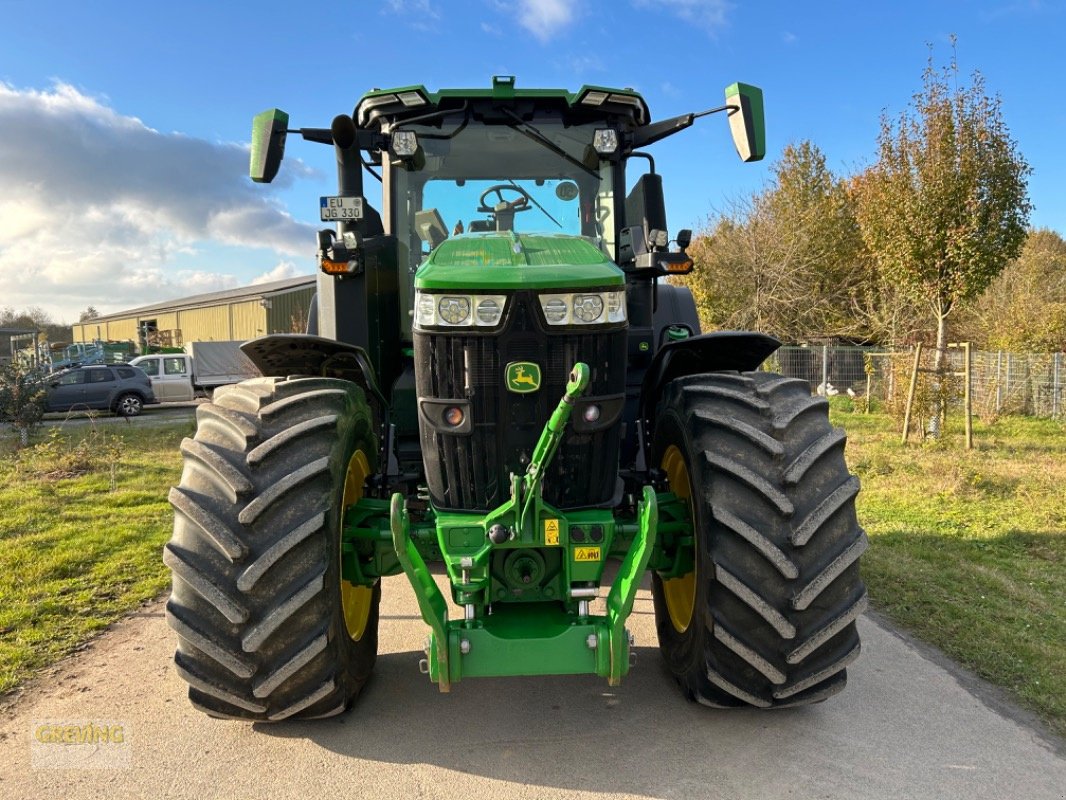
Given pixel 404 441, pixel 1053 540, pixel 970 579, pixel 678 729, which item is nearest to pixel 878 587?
pixel 970 579

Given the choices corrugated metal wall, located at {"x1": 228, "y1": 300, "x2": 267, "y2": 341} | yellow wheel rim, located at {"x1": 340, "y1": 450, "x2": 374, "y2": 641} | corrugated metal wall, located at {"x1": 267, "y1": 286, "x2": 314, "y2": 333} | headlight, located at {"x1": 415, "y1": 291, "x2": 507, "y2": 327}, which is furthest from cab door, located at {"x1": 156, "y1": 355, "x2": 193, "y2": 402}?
headlight, located at {"x1": 415, "y1": 291, "x2": 507, "y2": 327}

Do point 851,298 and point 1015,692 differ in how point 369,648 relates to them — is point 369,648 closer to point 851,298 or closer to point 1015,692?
point 1015,692

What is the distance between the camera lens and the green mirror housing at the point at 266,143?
146 inches

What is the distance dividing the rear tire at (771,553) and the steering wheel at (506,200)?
1799mm

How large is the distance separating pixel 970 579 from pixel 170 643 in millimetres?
5148

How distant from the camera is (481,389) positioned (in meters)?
3.01

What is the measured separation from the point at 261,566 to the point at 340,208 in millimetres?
1920

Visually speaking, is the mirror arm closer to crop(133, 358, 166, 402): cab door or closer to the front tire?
the front tire

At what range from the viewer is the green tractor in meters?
2.76

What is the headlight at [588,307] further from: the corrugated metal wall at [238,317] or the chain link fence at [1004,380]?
the corrugated metal wall at [238,317]

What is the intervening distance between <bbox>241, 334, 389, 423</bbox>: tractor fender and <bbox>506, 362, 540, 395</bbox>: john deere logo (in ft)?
2.85

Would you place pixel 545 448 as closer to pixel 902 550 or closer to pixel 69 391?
pixel 902 550

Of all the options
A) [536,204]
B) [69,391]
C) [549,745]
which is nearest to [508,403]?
[549,745]

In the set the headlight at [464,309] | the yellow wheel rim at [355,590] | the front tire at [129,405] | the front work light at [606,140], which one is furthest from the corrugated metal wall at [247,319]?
the headlight at [464,309]
